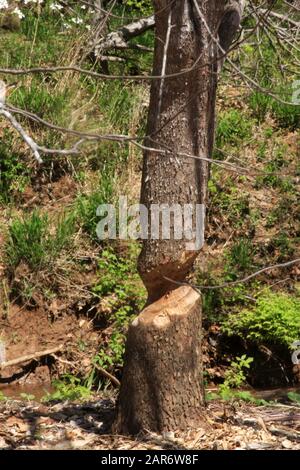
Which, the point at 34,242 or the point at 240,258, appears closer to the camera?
the point at 34,242

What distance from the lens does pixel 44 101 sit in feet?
28.8

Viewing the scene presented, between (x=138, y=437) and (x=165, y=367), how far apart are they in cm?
39

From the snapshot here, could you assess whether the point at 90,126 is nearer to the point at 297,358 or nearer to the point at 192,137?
the point at 297,358

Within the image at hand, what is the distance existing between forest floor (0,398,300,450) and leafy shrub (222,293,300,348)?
1471 millimetres

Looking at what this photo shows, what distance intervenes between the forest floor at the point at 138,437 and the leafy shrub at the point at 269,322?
1.47 metres

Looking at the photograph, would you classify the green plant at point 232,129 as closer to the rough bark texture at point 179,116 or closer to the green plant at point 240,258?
the green plant at point 240,258

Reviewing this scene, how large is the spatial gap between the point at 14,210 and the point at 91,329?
1.47 meters

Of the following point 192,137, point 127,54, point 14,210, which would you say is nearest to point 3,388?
point 14,210

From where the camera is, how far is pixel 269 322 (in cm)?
712

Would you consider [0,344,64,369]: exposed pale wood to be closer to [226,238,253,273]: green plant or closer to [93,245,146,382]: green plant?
[93,245,146,382]: green plant

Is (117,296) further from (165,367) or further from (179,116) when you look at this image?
(179,116)

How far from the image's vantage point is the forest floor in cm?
478

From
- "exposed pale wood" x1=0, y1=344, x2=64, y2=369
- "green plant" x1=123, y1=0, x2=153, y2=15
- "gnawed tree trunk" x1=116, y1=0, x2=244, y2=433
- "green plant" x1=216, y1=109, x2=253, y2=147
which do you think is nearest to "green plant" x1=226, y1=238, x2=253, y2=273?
"green plant" x1=216, y1=109, x2=253, y2=147

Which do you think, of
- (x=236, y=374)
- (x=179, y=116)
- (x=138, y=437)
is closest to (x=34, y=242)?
(x=236, y=374)
